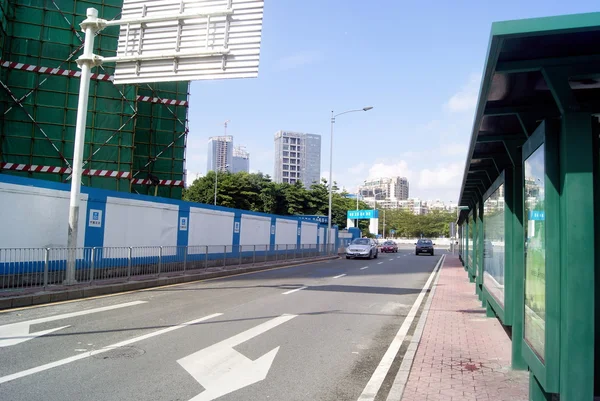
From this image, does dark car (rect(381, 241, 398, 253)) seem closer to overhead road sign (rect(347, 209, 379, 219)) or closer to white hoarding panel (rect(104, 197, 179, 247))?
overhead road sign (rect(347, 209, 379, 219))

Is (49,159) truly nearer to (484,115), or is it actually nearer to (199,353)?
(199,353)

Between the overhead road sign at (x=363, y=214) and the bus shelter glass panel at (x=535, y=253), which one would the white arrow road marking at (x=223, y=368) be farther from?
the overhead road sign at (x=363, y=214)

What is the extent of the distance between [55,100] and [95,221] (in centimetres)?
1300

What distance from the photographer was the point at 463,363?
648 centimetres

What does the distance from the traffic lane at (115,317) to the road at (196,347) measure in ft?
0.07

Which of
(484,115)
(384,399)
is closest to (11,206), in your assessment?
(384,399)

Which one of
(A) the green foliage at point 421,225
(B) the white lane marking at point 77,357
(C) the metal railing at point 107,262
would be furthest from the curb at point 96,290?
(A) the green foliage at point 421,225

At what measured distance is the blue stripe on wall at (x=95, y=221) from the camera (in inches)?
593

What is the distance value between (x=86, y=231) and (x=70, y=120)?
1276 cm

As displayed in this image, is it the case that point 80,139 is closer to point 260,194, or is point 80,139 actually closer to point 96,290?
point 96,290

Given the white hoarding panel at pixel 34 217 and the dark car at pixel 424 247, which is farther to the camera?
the dark car at pixel 424 247

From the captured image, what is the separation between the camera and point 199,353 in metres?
6.70

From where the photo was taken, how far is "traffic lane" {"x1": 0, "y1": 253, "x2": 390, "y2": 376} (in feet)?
21.7

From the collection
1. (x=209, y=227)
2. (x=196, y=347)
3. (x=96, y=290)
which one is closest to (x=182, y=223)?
(x=209, y=227)
